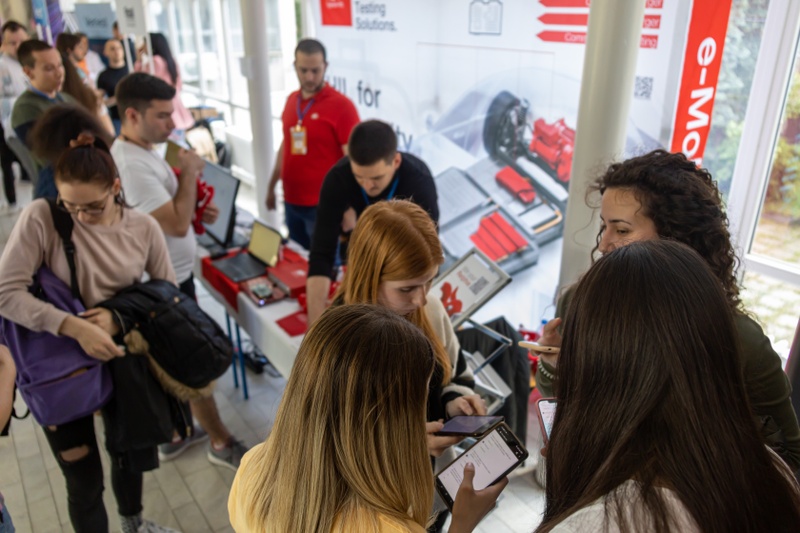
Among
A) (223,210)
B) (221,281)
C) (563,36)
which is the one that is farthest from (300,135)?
(563,36)

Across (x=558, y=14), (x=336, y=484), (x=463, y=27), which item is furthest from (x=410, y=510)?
(x=463, y=27)

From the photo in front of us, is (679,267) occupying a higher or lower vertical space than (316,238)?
higher

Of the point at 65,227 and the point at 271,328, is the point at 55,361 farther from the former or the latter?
the point at 271,328

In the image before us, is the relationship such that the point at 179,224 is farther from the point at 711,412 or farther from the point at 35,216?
the point at 711,412

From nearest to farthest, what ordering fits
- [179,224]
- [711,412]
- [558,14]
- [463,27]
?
[711,412], [179,224], [558,14], [463,27]

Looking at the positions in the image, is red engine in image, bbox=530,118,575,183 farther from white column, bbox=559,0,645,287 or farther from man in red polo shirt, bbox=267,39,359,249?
man in red polo shirt, bbox=267,39,359,249

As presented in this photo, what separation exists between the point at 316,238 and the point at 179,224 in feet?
1.98

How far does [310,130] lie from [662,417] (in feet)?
10.0

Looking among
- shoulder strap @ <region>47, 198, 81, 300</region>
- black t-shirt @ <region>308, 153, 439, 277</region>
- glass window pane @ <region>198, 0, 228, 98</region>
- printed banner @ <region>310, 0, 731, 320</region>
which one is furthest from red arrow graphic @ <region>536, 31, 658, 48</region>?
glass window pane @ <region>198, 0, 228, 98</region>

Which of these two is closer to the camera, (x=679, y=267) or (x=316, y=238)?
(x=679, y=267)

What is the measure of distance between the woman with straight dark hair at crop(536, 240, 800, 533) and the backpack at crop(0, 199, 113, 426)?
62.5 inches

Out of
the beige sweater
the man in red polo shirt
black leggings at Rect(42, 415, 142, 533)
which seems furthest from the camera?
the man in red polo shirt

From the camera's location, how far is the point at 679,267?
35.9 inches

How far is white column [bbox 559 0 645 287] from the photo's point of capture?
2.28m
